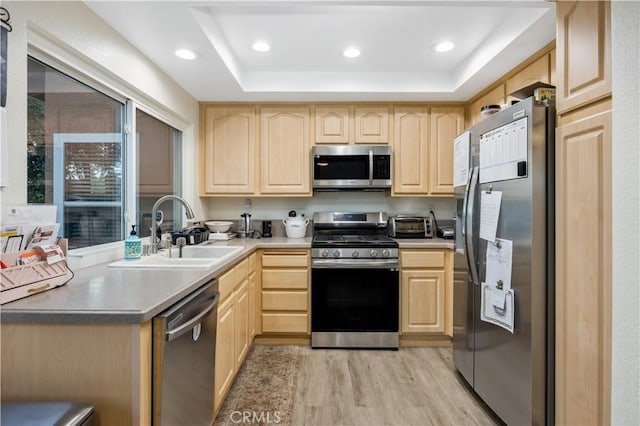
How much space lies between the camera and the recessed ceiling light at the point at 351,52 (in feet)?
7.84

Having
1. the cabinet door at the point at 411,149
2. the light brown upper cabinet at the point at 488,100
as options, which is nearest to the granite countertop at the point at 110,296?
the cabinet door at the point at 411,149

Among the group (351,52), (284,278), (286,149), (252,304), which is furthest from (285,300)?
(351,52)

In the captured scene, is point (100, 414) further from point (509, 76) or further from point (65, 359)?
point (509, 76)

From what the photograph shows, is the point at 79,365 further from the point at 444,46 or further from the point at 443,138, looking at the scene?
the point at 443,138

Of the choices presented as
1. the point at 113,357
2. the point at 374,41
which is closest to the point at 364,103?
the point at 374,41

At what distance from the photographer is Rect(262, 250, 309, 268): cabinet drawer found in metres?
2.73

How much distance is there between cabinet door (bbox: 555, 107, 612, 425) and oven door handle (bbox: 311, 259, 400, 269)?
4.39 ft

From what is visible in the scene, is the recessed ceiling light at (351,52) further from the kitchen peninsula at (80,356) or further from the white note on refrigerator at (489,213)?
the kitchen peninsula at (80,356)

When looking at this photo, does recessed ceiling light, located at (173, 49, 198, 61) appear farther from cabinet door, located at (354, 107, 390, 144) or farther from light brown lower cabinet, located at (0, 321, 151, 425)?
light brown lower cabinet, located at (0, 321, 151, 425)

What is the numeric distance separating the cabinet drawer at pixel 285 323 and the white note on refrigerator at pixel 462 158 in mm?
1695

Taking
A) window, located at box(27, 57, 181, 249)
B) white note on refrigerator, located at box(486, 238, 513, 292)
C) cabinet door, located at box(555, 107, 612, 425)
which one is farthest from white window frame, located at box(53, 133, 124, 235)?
cabinet door, located at box(555, 107, 612, 425)

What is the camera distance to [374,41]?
7.49ft

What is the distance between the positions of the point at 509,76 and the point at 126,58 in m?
2.69

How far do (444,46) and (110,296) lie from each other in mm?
2596
